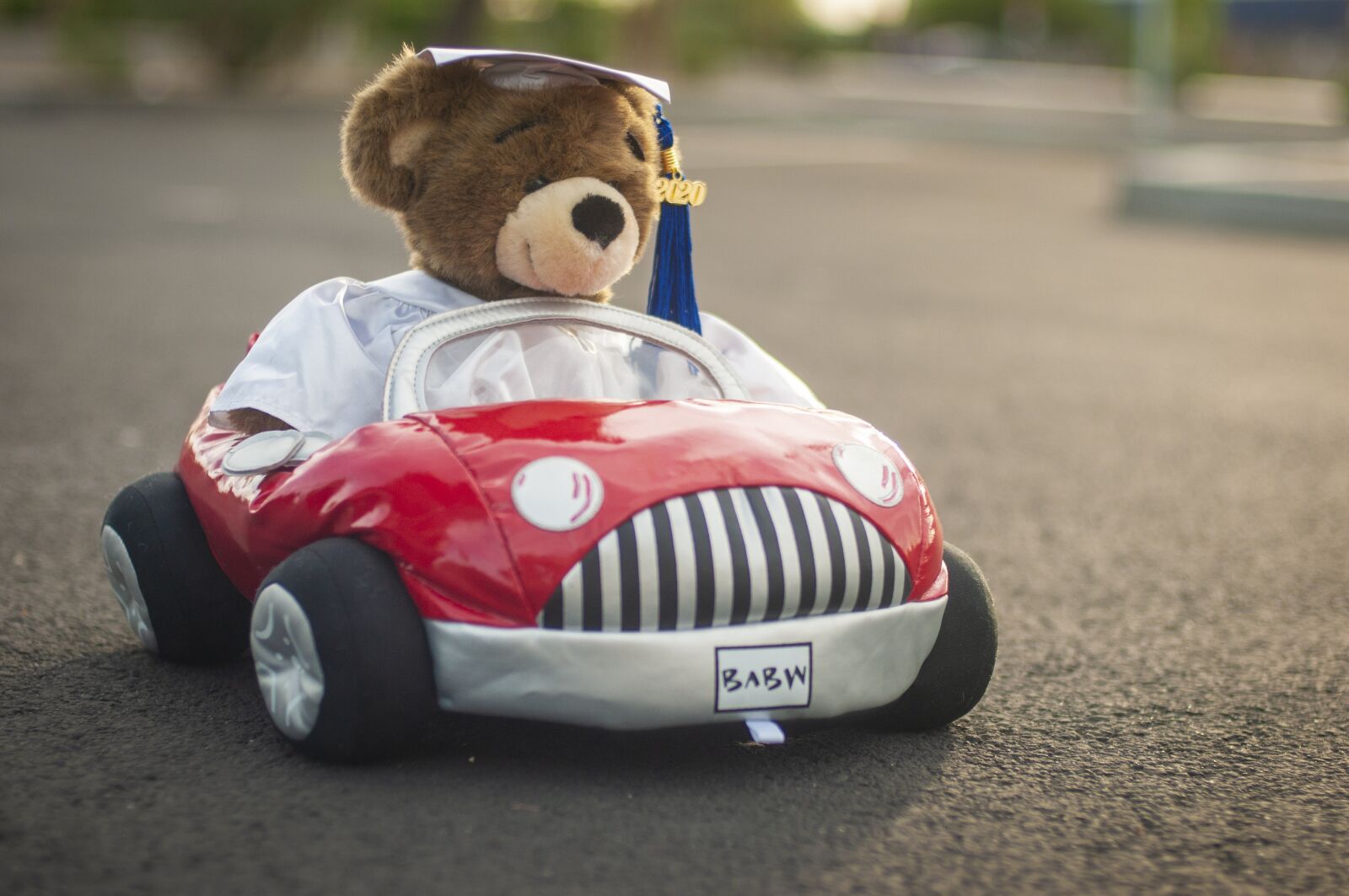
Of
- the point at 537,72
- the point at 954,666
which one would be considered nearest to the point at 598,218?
the point at 537,72

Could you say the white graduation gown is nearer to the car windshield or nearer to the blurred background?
the car windshield

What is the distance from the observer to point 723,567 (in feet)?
8.11

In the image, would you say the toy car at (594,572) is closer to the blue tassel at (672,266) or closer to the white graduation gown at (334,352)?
the white graduation gown at (334,352)

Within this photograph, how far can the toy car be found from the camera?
2.44m

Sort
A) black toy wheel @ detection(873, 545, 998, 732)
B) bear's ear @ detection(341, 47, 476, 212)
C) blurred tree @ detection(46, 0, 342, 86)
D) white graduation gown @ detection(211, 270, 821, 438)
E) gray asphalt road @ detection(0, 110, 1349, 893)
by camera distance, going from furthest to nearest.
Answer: blurred tree @ detection(46, 0, 342, 86), bear's ear @ detection(341, 47, 476, 212), white graduation gown @ detection(211, 270, 821, 438), black toy wheel @ detection(873, 545, 998, 732), gray asphalt road @ detection(0, 110, 1349, 893)

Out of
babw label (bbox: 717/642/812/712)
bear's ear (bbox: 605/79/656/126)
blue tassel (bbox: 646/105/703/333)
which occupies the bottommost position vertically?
babw label (bbox: 717/642/812/712)

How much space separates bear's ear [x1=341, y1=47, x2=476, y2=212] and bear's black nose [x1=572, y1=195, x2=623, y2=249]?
36 cm

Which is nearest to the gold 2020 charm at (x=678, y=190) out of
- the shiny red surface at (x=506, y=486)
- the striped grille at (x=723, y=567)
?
the shiny red surface at (x=506, y=486)

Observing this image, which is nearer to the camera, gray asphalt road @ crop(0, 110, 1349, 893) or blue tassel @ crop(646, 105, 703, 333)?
gray asphalt road @ crop(0, 110, 1349, 893)

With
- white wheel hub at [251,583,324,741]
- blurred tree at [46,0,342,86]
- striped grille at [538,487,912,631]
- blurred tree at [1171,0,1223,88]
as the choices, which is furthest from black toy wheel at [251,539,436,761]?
blurred tree at [1171,0,1223,88]

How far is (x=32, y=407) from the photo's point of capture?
221 inches

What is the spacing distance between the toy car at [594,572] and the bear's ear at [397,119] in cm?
45

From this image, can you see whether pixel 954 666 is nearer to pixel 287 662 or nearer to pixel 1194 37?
pixel 287 662

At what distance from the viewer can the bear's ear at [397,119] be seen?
10.1 ft
